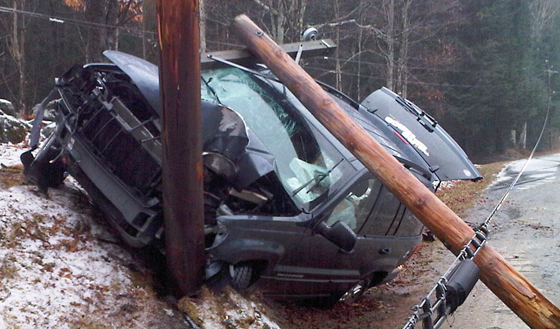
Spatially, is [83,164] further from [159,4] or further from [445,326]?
[445,326]

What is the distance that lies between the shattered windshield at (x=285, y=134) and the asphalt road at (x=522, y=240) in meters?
1.73

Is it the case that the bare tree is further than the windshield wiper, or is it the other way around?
the bare tree

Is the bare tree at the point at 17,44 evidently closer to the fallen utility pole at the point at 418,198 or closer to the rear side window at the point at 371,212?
the fallen utility pole at the point at 418,198

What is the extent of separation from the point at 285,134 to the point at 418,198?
136 cm

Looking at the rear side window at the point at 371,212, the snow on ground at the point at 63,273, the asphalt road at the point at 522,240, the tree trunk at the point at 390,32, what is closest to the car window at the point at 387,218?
the rear side window at the point at 371,212

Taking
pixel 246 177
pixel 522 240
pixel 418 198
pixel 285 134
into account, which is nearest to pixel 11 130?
pixel 285 134

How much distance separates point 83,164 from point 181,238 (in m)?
1.30

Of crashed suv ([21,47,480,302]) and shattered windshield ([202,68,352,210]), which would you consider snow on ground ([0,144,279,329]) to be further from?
shattered windshield ([202,68,352,210])

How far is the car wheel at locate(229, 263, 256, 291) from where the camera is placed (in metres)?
4.61

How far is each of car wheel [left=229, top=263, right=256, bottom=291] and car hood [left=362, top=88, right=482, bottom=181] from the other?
256 centimetres

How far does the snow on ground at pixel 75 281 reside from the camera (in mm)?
3672

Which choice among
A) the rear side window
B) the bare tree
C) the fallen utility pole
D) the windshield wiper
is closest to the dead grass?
the rear side window

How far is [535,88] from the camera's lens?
114ft

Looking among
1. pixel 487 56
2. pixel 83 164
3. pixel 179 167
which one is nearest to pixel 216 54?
pixel 83 164
